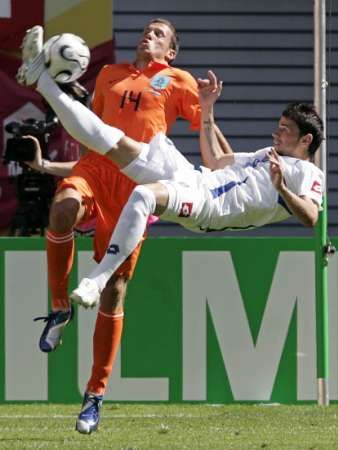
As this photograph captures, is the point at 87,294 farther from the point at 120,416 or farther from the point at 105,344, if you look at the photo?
the point at 120,416

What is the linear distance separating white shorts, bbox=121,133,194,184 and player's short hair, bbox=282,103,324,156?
28.3 inches

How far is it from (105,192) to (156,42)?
1.04m

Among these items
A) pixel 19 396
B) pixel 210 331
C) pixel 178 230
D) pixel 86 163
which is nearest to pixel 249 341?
pixel 210 331

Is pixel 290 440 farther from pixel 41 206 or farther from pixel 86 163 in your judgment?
pixel 41 206

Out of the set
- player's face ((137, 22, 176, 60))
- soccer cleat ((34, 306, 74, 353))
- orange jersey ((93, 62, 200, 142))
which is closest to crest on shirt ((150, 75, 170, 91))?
orange jersey ((93, 62, 200, 142))

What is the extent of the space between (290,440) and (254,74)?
748 centimetres

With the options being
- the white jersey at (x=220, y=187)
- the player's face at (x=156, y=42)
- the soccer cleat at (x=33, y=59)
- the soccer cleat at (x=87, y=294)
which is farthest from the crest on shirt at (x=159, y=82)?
the soccer cleat at (x=87, y=294)

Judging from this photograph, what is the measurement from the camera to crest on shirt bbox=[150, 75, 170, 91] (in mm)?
10016

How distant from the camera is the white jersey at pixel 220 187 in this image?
9.04m

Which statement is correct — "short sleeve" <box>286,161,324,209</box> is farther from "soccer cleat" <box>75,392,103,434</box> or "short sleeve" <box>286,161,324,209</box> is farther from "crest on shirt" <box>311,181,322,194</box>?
"soccer cleat" <box>75,392,103,434</box>

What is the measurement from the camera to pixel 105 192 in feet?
31.8

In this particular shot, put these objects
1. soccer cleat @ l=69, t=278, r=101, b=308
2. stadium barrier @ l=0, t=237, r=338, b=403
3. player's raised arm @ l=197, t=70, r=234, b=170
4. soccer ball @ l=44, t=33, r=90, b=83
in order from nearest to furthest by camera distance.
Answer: soccer cleat @ l=69, t=278, r=101, b=308
soccer ball @ l=44, t=33, r=90, b=83
player's raised arm @ l=197, t=70, r=234, b=170
stadium barrier @ l=0, t=237, r=338, b=403

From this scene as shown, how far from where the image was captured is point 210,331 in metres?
11.5

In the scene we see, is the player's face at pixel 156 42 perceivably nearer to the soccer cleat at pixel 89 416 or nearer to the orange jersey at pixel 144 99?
the orange jersey at pixel 144 99
